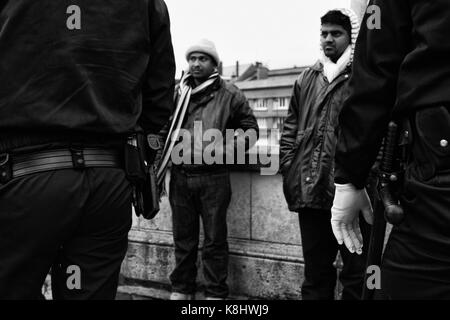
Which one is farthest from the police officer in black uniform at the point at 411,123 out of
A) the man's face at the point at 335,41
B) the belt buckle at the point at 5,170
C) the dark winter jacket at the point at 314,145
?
the man's face at the point at 335,41

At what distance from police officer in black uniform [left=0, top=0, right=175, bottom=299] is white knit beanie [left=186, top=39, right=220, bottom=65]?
2561mm

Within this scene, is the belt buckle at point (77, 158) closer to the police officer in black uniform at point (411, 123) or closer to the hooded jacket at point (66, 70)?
the hooded jacket at point (66, 70)

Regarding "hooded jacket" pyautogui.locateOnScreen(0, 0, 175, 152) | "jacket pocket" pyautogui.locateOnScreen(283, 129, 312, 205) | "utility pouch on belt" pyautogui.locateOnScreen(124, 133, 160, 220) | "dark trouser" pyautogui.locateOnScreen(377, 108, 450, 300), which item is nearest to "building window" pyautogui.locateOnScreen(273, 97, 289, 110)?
"jacket pocket" pyautogui.locateOnScreen(283, 129, 312, 205)

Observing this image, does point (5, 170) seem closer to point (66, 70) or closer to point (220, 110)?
point (66, 70)

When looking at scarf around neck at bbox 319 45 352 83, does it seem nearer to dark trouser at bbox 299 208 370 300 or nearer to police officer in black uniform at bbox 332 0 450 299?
dark trouser at bbox 299 208 370 300

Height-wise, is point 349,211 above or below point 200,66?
below

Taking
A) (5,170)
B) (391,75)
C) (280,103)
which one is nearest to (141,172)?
(5,170)

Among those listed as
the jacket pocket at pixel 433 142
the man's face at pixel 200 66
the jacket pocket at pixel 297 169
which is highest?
the man's face at pixel 200 66

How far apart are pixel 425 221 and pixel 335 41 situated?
2227mm

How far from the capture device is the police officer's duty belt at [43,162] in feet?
6.61

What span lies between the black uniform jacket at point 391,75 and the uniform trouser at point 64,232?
91 cm

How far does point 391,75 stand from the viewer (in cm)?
181

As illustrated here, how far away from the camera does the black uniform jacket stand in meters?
1.61
